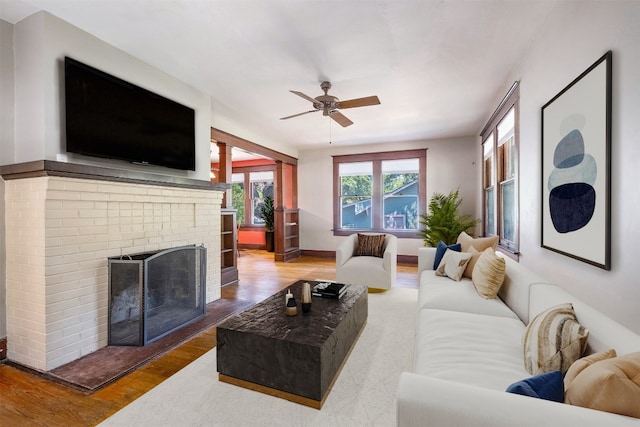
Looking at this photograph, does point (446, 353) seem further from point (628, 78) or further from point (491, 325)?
point (628, 78)

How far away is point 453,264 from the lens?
2914 millimetres

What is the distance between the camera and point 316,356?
5.50ft

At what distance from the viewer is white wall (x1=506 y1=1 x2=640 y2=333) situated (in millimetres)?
1354

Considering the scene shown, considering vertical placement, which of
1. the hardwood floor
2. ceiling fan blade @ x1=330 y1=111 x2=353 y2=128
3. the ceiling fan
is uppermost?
the ceiling fan

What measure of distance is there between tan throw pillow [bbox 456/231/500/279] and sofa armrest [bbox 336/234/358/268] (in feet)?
4.98

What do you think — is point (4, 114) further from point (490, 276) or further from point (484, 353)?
point (490, 276)

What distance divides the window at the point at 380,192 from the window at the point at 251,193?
8.46 ft

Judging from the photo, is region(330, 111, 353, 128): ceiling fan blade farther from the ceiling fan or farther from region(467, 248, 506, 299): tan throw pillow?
region(467, 248, 506, 299): tan throw pillow

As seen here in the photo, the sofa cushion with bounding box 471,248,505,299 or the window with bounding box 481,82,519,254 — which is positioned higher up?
the window with bounding box 481,82,519,254

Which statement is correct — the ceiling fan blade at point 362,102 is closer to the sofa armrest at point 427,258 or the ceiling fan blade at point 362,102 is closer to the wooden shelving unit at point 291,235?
the sofa armrest at point 427,258

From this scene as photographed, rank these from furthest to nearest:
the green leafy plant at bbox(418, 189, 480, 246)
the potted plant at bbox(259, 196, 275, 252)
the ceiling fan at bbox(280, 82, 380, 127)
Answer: the potted plant at bbox(259, 196, 275, 252), the green leafy plant at bbox(418, 189, 480, 246), the ceiling fan at bbox(280, 82, 380, 127)

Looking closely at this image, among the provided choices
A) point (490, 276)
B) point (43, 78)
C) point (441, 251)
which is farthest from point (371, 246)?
point (43, 78)

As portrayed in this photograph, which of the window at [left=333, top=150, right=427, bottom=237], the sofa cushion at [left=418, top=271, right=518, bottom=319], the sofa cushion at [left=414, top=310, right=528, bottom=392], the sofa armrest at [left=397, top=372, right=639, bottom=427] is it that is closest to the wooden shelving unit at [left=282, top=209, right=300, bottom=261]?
the window at [left=333, top=150, right=427, bottom=237]

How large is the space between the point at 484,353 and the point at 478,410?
820 millimetres
